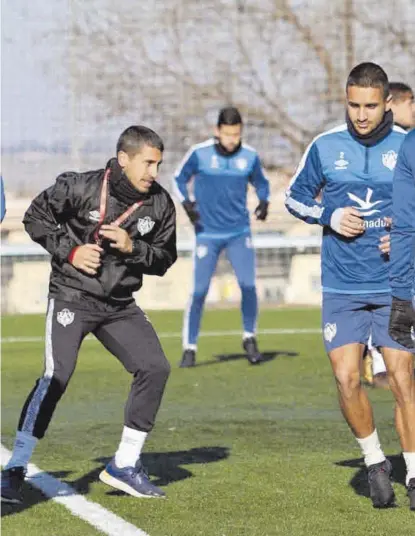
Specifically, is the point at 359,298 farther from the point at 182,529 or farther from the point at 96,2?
the point at 96,2

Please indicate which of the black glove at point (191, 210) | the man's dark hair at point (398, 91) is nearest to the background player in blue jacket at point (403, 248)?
the man's dark hair at point (398, 91)

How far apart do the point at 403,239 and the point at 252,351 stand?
7514 millimetres

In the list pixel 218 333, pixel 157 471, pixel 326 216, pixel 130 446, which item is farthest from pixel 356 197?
pixel 218 333

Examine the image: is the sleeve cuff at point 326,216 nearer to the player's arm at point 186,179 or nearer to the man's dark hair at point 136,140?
the man's dark hair at point 136,140

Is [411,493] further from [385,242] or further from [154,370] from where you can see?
[154,370]

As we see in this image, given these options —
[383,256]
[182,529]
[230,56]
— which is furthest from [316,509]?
[230,56]

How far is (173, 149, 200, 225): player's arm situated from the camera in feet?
43.7

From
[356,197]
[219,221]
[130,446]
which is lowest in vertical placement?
[130,446]

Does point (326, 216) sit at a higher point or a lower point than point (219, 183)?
higher

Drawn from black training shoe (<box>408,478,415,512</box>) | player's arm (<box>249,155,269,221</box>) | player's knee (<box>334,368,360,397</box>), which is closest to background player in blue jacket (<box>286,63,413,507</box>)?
player's knee (<box>334,368,360,397</box>)

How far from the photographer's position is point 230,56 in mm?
23938

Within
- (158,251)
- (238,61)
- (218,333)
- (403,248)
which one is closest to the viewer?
(403,248)

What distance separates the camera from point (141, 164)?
7176 millimetres

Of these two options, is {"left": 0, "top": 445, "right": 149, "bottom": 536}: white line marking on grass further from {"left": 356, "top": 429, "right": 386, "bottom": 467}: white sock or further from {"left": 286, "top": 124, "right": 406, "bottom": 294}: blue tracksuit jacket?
{"left": 286, "top": 124, "right": 406, "bottom": 294}: blue tracksuit jacket
